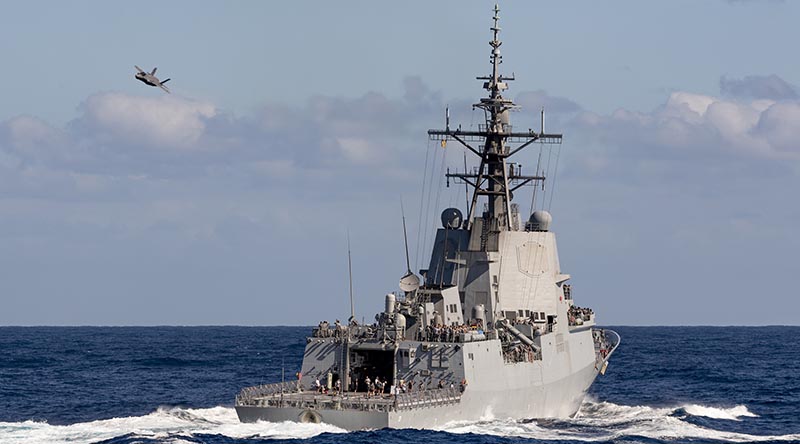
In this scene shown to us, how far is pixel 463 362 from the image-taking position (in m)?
45.4

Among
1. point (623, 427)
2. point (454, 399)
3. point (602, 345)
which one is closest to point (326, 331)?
point (454, 399)

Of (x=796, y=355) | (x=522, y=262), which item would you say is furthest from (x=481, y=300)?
(x=796, y=355)

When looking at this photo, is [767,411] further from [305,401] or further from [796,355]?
[796,355]

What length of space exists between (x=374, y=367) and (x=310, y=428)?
670 cm

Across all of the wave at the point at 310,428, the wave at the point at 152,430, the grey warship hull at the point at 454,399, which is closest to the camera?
the wave at the point at 152,430

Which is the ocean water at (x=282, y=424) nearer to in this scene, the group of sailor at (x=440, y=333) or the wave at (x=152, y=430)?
the wave at (x=152, y=430)

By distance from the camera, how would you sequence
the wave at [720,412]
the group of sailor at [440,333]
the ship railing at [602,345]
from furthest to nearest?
1. the ship railing at [602,345]
2. the wave at [720,412]
3. the group of sailor at [440,333]

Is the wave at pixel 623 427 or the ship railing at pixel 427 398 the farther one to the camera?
the wave at pixel 623 427

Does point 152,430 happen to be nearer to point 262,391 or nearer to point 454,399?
point 262,391

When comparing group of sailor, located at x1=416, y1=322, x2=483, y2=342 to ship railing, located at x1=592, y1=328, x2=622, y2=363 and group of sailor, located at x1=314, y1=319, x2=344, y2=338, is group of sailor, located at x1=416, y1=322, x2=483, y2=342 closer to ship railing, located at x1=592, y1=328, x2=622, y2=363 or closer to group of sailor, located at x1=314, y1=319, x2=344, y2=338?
group of sailor, located at x1=314, y1=319, x2=344, y2=338

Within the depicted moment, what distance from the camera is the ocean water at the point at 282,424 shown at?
42.5 meters

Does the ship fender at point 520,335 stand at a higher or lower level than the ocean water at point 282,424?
higher

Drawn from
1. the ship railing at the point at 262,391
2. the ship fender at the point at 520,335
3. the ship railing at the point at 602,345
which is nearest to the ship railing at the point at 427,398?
the ship railing at the point at 262,391

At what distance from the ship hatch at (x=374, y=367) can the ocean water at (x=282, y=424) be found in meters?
4.24
